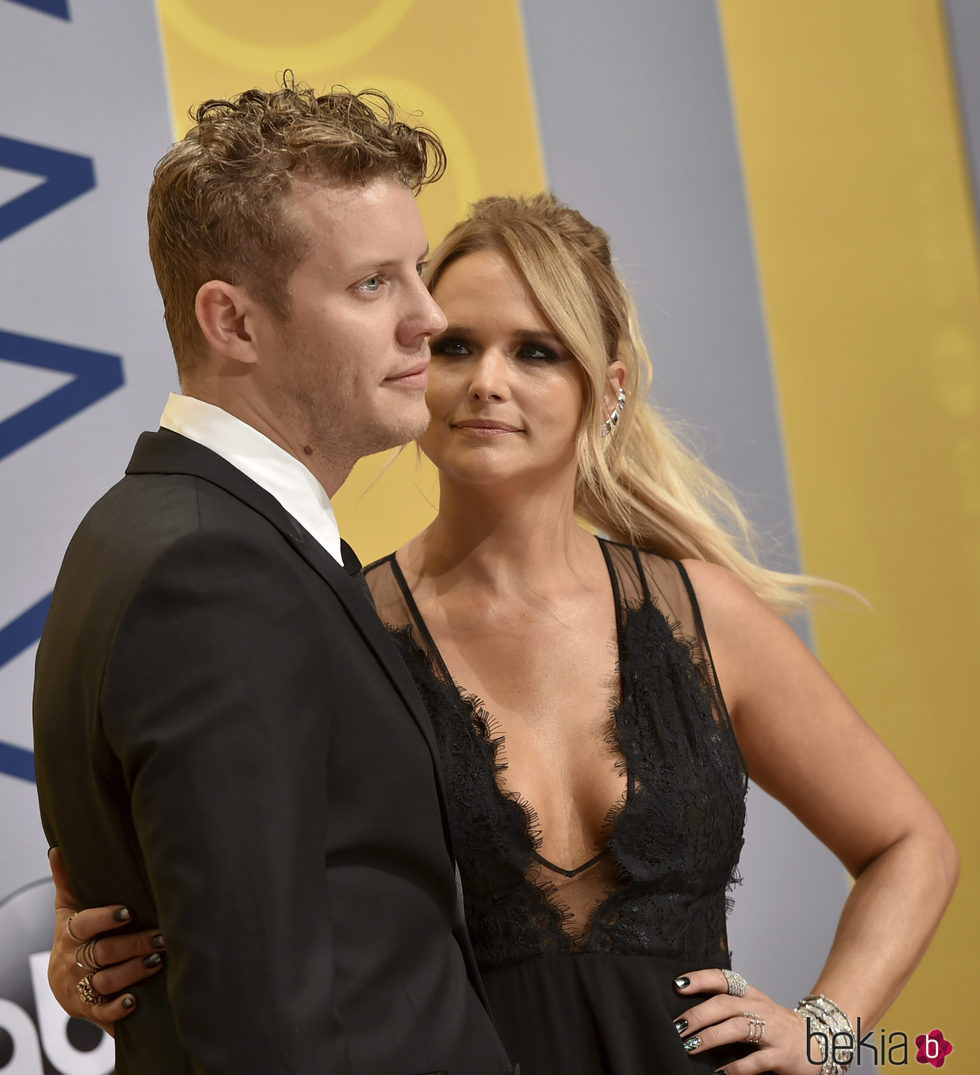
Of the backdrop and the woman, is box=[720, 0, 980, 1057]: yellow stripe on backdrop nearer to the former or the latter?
the backdrop

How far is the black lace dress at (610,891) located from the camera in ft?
6.03

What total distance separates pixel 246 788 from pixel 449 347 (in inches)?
46.1

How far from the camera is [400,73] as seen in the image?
9.29ft

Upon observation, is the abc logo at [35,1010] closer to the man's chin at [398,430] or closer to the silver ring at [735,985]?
the silver ring at [735,985]

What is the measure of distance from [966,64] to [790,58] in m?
0.45

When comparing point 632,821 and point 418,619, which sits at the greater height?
point 418,619

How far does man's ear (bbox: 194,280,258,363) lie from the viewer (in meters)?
1.38

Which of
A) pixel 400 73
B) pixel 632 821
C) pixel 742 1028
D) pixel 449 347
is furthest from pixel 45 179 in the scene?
pixel 742 1028

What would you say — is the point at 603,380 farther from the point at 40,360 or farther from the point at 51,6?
the point at 51,6

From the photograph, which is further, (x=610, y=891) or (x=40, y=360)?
(x=40, y=360)

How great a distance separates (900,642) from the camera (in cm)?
315

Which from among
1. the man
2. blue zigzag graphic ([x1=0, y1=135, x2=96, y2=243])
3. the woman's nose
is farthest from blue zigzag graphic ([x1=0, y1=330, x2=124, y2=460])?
the man

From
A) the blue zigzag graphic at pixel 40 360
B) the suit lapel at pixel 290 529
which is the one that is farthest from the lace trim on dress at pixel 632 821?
the blue zigzag graphic at pixel 40 360

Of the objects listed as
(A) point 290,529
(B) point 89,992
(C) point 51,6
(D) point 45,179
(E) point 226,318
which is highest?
(C) point 51,6
